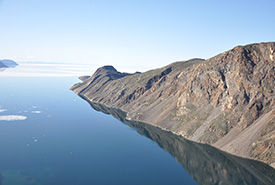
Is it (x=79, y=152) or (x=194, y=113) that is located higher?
(x=194, y=113)

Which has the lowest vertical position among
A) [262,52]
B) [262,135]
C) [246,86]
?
[262,135]

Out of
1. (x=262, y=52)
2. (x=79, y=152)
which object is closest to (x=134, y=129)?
(x=79, y=152)

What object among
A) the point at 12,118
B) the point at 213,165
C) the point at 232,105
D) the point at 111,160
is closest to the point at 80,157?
the point at 111,160

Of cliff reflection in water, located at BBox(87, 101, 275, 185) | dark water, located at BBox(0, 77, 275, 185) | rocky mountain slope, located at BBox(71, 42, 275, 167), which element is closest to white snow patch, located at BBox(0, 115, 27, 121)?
dark water, located at BBox(0, 77, 275, 185)

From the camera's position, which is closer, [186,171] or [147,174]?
[147,174]

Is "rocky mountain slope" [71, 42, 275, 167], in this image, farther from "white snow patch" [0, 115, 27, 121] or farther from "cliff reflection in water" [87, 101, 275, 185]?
"white snow patch" [0, 115, 27, 121]

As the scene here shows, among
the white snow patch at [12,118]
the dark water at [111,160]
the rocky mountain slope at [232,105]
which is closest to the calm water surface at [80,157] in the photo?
the dark water at [111,160]

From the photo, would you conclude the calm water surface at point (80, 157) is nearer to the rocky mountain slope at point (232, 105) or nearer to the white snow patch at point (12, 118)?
the white snow patch at point (12, 118)

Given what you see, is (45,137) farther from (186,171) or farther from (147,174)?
(186,171)
